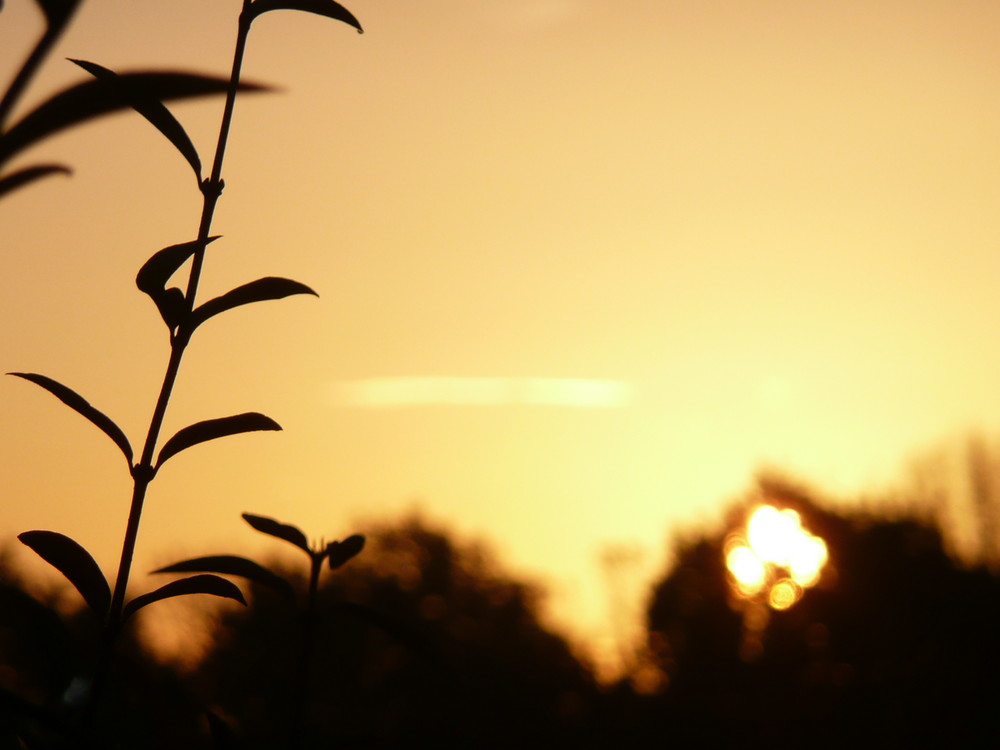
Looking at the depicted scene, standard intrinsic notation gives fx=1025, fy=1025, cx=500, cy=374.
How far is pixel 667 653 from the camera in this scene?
4609 cm

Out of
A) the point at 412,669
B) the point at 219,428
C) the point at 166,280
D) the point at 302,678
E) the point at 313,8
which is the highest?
the point at 313,8

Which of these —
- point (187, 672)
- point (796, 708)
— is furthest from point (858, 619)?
point (187, 672)

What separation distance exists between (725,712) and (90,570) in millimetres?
42618

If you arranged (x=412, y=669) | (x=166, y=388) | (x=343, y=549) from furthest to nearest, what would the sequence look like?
(x=412, y=669) < (x=343, y=549) < (x=166, y=388)

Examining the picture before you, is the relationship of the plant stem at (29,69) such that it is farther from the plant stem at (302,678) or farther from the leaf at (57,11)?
the plant stem at (302,678)

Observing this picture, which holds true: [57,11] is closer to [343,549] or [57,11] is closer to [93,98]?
[93,98]

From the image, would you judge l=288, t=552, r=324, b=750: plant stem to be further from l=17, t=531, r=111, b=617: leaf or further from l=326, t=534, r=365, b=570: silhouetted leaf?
l=17, t=531, r=111, b=617: leaf

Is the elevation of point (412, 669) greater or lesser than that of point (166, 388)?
lesser

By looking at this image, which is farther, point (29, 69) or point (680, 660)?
point (680, 660)

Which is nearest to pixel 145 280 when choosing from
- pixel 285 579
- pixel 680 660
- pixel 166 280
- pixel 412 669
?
pixel 166 280

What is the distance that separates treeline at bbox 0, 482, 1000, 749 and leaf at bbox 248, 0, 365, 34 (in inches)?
1027

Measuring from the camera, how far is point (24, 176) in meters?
0.88

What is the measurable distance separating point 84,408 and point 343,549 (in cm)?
41

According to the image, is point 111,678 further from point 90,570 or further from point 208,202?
point 208,202
